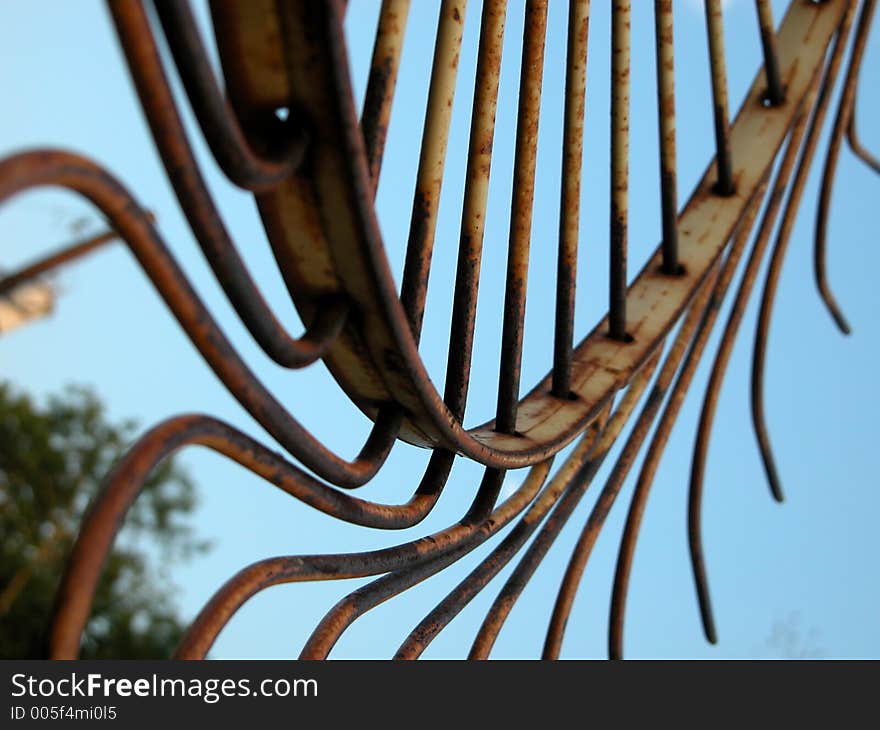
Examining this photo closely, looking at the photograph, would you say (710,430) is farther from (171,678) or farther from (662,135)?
(171,678)

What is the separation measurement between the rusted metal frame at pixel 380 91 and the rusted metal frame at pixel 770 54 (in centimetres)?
81

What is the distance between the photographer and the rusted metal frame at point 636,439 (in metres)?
1.16

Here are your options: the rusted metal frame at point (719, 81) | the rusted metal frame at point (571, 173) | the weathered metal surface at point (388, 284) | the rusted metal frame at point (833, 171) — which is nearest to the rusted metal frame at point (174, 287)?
the weathered metal surface at point (388, 284)

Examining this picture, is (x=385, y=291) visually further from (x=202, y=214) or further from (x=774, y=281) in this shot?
(x=774, y=281)

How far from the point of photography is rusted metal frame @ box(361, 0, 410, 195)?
67 centimetres

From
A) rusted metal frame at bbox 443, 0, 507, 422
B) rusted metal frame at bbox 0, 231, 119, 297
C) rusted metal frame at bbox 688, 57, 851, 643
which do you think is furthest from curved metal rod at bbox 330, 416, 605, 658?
rusted metal frame at bbox 688, 57, 851, 643

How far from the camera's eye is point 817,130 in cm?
155

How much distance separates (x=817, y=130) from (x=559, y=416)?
0.78m

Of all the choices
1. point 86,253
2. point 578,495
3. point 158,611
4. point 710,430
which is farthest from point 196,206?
point 158,611

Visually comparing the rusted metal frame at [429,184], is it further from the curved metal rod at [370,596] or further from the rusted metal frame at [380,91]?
the curved metal rod at [370,596]

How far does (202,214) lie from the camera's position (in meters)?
0.54

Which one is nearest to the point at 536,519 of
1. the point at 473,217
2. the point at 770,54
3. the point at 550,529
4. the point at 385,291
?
the point at 550,529

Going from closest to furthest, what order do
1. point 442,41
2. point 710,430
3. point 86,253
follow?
1. point 442,41
2. point 86,253
3. point 710,430

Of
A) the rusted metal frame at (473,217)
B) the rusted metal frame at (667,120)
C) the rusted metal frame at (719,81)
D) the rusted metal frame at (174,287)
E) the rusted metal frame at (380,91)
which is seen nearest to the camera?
the rusted metal frame at (174,287)
